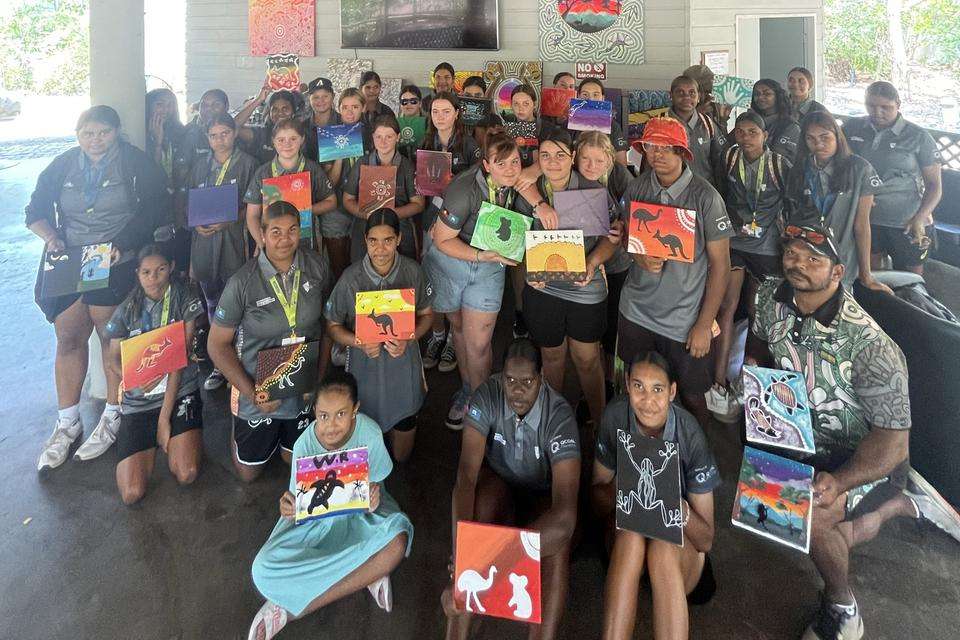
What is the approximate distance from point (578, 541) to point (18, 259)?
24.1 feet

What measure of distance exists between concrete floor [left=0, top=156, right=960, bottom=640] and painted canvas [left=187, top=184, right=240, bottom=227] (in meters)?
1.32

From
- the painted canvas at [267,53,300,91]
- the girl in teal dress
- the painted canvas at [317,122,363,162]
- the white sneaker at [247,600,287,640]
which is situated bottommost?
the white sneaker at [247,600,287,640]

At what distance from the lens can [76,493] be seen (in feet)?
9.11

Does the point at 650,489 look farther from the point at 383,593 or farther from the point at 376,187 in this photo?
the point at 376,187

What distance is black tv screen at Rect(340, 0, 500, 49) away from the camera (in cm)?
655

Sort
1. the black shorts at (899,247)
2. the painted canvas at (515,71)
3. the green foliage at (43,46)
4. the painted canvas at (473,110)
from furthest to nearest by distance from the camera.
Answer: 1. the green foliage at (43,46)
2. the painted canvas at (515,71)
3. the painted canvas at (473,110)
4. the black shorts at (899,247)

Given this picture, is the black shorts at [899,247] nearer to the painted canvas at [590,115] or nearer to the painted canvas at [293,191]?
the painted canvas at [590,115]

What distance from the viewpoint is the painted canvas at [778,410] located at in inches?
73.7

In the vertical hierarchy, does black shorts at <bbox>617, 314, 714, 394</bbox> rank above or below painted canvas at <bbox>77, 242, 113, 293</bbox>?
below

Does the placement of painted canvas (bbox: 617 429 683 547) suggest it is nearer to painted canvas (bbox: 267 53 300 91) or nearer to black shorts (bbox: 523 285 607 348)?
black shorts (bbox: 523 285 607 348)

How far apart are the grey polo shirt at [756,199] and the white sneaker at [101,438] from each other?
3.70 meters

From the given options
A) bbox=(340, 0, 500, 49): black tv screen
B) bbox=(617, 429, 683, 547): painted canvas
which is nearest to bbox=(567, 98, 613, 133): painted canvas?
bbox=(617, 429, 683, 547): painted canvas

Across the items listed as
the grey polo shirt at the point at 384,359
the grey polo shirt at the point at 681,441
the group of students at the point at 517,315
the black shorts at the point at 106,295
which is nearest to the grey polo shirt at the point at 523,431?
the group of students at the point at 517,315

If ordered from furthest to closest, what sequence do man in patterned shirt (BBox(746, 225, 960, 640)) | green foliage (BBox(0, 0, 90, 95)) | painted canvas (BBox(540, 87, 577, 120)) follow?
green foliage (BBox(0, 0, 90, 95))
painted canvas (BBox(540, 87, 577, 120))
man in patterned shirt (BBox(746, 225, 960, 640))
